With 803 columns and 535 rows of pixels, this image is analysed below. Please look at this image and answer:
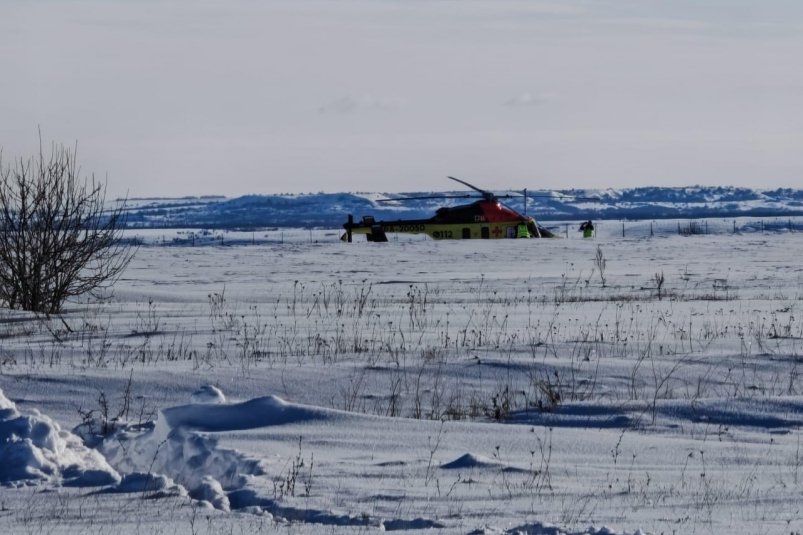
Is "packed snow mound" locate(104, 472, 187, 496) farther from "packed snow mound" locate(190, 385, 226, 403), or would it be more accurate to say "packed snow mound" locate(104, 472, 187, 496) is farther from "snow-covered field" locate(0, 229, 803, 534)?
"packed snow mound" locate(190, 385, 226, 403)

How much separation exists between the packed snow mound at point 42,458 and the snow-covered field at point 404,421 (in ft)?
0.04

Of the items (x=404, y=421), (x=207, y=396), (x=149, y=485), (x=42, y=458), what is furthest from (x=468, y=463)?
(x=42, y=458)

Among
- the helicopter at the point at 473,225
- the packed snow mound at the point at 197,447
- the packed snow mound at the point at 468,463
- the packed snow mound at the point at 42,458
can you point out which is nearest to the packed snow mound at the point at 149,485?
the packed snow mound at the point at 197,447

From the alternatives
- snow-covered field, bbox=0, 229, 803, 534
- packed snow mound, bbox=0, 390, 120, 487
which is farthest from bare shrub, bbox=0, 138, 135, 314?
packed snow mound, bbox=0, 390, 120, 487

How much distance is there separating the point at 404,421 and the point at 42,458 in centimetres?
262

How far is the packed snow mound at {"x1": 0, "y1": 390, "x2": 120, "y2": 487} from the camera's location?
632 centimetres

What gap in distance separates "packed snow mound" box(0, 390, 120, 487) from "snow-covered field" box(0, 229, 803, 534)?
0.5 inches

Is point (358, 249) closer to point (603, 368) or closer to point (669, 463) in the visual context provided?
point (603, 368)

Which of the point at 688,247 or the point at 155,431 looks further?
the point at 688,247

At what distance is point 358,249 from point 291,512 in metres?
37.5

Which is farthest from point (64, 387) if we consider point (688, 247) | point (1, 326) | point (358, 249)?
point (688, 247)

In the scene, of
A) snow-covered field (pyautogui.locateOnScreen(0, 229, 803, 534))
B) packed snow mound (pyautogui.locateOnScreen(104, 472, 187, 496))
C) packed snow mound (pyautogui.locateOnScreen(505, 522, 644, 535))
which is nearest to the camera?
packed snow mound (pyautogui.locateOnScreen(505, 522, 644, 535))

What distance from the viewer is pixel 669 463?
7.04 metres

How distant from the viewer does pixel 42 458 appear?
6438 mm
